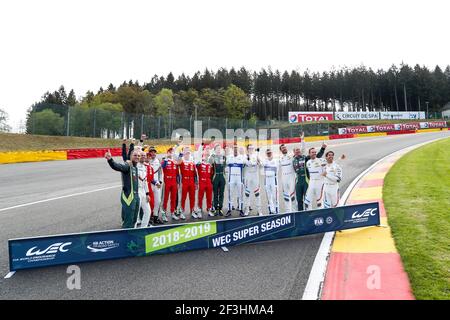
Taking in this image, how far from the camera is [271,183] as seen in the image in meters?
8.59

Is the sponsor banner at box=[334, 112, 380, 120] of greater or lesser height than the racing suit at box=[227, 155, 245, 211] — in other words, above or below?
above

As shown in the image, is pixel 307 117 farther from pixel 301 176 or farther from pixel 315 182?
pixel 315 182

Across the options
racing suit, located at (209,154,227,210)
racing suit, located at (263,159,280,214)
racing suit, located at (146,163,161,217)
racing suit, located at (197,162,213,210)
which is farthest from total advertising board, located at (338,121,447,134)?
racing suit, located at (146,163,161,217)

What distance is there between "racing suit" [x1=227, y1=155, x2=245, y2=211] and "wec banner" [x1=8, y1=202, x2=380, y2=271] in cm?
251

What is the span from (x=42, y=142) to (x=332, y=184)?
27.5 m

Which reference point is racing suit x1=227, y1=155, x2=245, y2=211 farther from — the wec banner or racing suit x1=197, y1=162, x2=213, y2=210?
the wec banner

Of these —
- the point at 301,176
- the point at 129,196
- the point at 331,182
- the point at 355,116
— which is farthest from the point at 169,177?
the point at 355,116

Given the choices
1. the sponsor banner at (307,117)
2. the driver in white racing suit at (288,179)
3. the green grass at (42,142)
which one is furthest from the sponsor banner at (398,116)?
the driver in white racing suit at (288,179)

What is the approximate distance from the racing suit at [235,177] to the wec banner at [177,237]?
2.51m

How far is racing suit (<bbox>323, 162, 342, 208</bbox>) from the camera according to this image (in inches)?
303

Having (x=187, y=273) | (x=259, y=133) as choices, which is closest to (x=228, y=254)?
(x=187, y=273)

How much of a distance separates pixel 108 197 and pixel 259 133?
3450 centimetres

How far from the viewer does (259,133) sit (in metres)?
43.8
